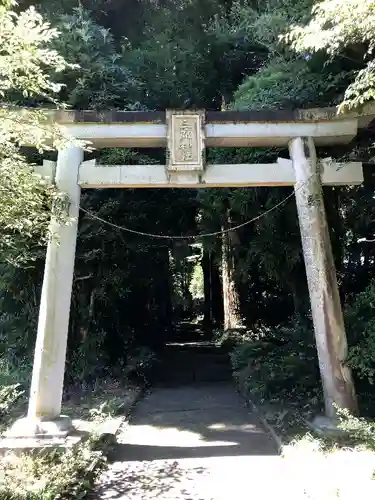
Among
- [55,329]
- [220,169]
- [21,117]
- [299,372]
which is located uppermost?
[220,169]

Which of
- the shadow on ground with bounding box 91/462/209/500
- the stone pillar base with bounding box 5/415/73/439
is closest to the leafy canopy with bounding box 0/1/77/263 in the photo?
the stone pillar base with bounding box 5/415/73/439

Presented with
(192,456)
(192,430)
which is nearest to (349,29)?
(192,456)

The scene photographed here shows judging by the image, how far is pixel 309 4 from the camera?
263 inches

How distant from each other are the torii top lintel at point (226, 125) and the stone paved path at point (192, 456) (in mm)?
4142

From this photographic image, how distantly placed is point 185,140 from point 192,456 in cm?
411

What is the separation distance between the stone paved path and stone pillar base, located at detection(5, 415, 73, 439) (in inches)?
29.2

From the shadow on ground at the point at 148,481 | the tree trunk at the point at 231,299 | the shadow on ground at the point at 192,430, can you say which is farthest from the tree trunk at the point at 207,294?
the shadow on ground at the point at 148,481

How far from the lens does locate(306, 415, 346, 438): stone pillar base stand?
5.32 meters

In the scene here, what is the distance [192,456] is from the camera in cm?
560

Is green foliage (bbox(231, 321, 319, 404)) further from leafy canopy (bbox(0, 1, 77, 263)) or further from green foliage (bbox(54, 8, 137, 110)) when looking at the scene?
green foliage (bbox(54, 8, 137, 110))

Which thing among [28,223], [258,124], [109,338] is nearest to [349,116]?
[258,124]

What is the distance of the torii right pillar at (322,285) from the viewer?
5.77 m

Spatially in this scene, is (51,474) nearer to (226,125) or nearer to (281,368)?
(281,368)

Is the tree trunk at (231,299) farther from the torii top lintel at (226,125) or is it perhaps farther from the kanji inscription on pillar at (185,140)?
the kanji inscription on pillar at (185,140)
